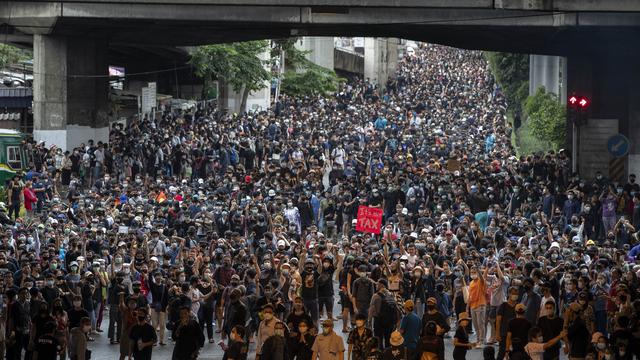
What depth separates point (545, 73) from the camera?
6588cm

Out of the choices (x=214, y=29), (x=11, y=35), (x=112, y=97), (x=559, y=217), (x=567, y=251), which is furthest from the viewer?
(x=112, y=97)

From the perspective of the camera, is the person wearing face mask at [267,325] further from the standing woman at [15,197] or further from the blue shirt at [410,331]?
the standing woman at [15,197]

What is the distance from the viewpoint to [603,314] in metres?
22.0

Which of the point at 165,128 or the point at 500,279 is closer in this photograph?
the point at 500,279

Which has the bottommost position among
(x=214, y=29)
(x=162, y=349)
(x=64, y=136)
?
(x=162, y=349)

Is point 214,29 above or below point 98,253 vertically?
above

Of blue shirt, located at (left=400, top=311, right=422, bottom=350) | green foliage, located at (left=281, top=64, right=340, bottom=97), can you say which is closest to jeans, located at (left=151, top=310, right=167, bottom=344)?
blue shirt, located at (left=400, top=311, right=422, bottom=350)

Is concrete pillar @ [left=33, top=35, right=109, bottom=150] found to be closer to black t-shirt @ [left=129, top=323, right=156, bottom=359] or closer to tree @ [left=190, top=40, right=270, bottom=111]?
tree @ [left=190, top=40, right=270, bottom=111]

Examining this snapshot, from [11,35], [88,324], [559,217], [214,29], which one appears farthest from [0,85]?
[88,324]

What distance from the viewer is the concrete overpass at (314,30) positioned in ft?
128

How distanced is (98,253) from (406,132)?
29.5 m

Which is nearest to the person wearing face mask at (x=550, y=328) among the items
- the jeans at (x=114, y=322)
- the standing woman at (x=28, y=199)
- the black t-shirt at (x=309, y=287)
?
the black t-shirt at (x=309, y=287)

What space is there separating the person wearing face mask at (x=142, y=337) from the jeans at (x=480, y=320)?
630cm

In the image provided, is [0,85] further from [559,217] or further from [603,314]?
[603,314]
